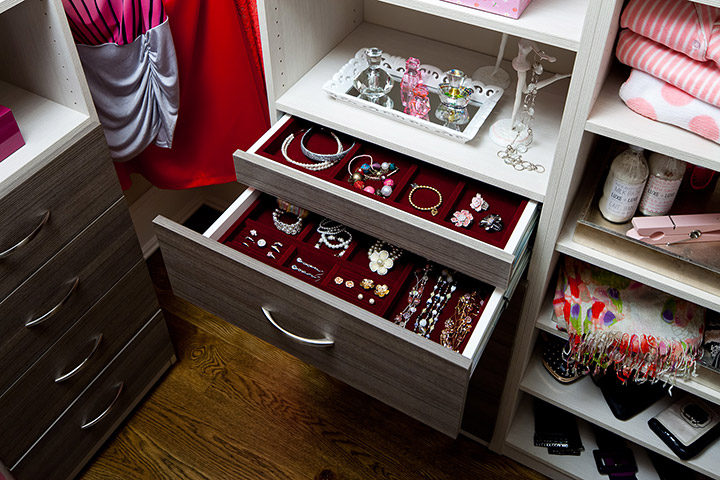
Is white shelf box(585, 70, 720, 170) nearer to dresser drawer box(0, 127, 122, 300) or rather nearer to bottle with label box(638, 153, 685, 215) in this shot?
bottle with label box(638, 153, 685, 215)

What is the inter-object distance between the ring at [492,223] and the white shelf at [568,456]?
765mm

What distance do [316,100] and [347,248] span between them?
0.32 metres

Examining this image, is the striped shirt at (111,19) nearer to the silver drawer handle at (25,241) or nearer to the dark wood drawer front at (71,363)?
the silver drawer handle at (25,241)

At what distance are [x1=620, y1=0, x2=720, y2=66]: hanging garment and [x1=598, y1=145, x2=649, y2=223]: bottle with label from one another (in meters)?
0.19

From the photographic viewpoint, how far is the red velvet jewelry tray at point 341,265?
1.29 metres

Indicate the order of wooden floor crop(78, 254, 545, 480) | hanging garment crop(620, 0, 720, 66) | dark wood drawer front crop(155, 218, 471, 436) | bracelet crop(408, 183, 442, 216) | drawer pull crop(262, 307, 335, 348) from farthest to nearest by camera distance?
1. wooden floor crop(78, 254, 545, 480)
2. bracelet crop(408, 183, 442, 216)
3. drawer pull crop(262, 307, 335, 348)
4. dark wood drawer front crop(155, 218, 471, 436)
5. hanging garment crop(620, 0, 720, 66)

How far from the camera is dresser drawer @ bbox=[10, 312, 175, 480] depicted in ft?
5.30

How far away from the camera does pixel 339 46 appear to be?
1.54 meters

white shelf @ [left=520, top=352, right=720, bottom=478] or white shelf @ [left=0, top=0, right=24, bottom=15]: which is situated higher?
white shelf @ [left=0, top=0, right=24, bottom=15]

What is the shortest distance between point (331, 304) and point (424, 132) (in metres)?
0.43

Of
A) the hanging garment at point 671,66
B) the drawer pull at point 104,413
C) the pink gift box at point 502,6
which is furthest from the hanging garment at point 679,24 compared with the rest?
the drawer pull at point 104,413

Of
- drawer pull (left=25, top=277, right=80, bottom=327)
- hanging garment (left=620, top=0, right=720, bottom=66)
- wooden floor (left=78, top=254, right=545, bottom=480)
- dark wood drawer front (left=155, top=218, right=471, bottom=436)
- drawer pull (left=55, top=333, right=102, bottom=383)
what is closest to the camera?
hanging garment (left=620, top=0, right=720, bottom=66)

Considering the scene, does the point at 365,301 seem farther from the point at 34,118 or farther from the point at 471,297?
the point at 34,118

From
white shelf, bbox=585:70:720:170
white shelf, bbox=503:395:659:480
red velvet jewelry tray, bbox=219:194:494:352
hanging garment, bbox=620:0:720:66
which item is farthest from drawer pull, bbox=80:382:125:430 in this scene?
hanging garment, bbox=620:0:720:66
